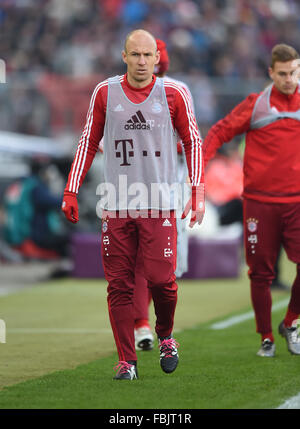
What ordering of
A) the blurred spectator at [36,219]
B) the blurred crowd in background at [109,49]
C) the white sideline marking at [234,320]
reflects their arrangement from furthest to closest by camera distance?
the blurred crowd in background at [109,49], the blurred spectator at [36,219], the white sideline marking at [234,320]

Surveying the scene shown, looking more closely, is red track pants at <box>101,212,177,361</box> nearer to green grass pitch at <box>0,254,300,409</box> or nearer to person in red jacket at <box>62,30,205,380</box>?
person in red jacket at <box>62,30,205,380</box>

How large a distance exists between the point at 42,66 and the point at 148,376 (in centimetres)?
1720

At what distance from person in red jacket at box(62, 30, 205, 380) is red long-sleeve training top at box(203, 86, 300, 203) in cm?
104

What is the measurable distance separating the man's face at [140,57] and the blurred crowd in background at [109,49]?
38.2 feet

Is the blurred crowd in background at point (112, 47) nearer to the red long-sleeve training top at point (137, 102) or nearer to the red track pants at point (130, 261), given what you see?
the red long-sleeve training top at point (137, 102)

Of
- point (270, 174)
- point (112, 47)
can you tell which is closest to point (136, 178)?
point (270, 174)

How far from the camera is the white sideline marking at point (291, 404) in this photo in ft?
17.4

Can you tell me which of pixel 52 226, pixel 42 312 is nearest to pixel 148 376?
pixel 42 312

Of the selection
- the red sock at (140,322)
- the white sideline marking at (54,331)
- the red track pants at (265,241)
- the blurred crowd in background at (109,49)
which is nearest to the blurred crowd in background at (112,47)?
the blurred crowd in background at (109,49)

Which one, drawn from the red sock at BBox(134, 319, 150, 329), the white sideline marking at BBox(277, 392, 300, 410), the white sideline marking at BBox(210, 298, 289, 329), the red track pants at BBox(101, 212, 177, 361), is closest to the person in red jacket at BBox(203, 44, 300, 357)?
the red sock at BBox(134, 319, 150, 329)

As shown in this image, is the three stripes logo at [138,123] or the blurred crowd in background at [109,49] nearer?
the three stripes logo at [138,123]

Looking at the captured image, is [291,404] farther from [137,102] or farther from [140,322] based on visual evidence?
[140,322]

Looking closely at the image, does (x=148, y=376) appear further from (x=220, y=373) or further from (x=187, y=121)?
(x=187, y=121)
